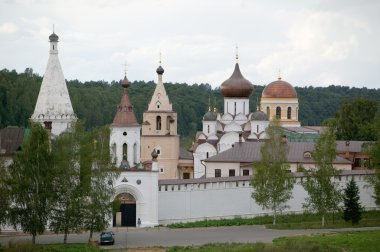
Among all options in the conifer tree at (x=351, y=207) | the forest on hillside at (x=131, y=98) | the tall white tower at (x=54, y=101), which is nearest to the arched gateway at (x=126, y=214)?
the tall white tower at (x=54, y=101)

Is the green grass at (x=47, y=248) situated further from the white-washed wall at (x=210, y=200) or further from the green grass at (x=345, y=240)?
the white-washed wall at (x=210, y=200)

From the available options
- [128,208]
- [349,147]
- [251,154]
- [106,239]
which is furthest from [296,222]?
[349,147]

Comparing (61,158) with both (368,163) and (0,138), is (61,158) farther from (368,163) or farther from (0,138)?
(368,163)

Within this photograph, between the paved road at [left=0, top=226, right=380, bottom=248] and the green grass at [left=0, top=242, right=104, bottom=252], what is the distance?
4.86 ft

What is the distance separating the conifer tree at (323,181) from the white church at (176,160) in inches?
126

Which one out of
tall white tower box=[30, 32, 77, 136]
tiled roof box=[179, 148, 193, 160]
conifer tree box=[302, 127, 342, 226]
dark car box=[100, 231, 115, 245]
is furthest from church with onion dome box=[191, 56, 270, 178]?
dark car box=[100, 231, 115, 245]

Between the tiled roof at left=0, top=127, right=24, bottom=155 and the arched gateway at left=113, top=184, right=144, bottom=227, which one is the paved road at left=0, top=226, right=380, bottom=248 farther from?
the tiled roof at left=0, top=127, right=24, bottom=155

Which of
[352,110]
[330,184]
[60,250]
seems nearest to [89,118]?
[352,110]

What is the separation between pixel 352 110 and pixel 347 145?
1686cm

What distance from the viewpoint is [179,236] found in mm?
44594

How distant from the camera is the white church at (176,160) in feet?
157

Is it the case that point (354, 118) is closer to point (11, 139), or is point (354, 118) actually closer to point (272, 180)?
point (272, 180)

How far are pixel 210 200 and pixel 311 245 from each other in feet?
36.2

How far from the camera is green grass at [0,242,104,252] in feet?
126
